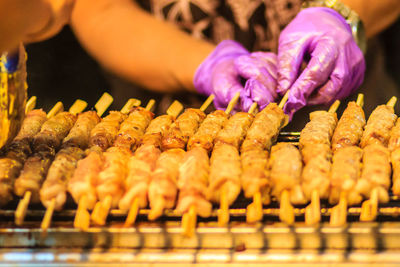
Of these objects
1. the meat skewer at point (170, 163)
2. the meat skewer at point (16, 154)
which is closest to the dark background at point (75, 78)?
the meat skewer at point (16, 154)

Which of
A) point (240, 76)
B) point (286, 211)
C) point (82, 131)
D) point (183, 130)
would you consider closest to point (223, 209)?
point (286, 211)

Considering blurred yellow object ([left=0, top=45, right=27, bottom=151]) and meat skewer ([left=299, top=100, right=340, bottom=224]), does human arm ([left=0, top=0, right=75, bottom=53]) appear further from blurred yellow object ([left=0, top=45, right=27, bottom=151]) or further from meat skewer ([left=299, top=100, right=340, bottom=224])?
meat skewer ([left=299, top=100, right=340, bottom=224])

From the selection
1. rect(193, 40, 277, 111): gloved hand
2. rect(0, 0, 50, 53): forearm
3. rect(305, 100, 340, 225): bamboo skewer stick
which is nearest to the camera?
rect(0, 0, 50, 53): forearm

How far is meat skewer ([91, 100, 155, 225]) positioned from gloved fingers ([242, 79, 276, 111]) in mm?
818

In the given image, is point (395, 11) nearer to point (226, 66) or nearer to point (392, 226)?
point (226, 66)

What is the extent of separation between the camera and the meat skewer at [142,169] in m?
2.27

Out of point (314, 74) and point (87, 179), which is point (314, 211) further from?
point (314, 74)

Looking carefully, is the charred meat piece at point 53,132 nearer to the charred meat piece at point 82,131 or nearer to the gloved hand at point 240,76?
the charred meat piece at point 82,131

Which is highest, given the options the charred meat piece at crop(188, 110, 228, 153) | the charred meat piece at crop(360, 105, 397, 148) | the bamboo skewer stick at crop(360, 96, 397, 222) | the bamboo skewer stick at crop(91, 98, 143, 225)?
the charred meat piece at crop(360, 105, 397, 148)

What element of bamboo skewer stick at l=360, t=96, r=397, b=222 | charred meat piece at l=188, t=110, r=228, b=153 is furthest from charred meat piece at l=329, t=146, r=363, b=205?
charred meat piece at l=188, t=110, r=228, b=153

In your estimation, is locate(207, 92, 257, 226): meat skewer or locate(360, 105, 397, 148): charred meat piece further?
locate(360, 105, 397, 148): charred meat piece

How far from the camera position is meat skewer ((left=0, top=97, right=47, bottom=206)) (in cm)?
239

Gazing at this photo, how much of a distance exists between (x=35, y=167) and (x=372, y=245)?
1.78 metres

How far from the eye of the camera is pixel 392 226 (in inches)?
78.6
